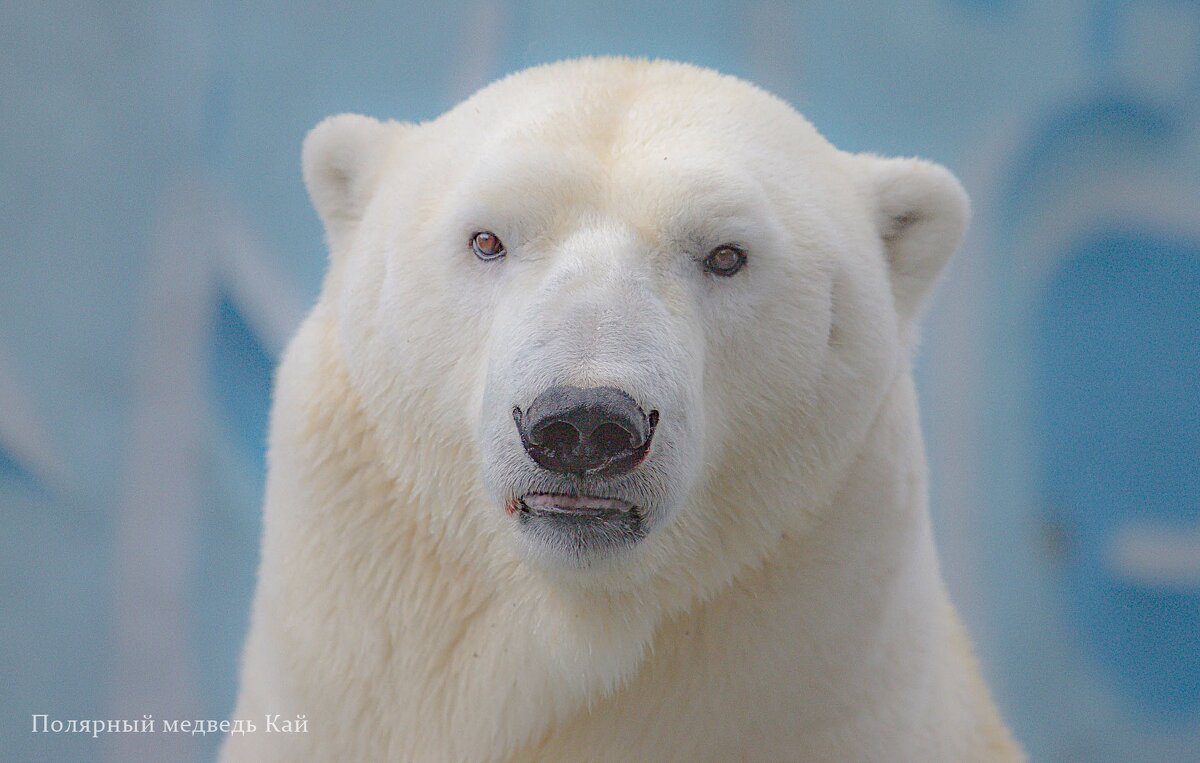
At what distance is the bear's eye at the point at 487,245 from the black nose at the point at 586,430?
36cm

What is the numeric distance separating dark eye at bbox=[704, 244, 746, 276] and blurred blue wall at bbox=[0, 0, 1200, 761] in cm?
158

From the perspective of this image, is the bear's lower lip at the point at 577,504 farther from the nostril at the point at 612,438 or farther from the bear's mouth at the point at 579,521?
the nostril at the point at 612,438

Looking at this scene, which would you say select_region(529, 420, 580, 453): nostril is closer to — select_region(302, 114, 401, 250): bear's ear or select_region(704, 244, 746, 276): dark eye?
select_region(704, 244, 746, 276): dark eye

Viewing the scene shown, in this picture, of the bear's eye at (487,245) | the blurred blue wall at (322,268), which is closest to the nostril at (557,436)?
the bear's eye at (487,245)

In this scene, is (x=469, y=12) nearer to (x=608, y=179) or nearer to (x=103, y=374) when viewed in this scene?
(x=103, y=374)

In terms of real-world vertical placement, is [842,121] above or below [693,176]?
→ above

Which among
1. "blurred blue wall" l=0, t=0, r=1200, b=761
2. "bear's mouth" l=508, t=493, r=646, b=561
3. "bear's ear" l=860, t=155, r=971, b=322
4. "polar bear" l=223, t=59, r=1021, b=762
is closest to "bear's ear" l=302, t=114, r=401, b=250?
"polar bear" l=223, t=59, r=1021, b=762

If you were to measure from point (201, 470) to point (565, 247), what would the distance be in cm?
184

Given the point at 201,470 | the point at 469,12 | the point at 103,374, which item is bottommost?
the point at 201,470

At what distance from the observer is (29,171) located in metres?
2.87

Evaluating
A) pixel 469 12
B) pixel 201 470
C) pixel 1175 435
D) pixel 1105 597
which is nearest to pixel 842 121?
pixel 469 12

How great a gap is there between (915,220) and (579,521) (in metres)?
0.87

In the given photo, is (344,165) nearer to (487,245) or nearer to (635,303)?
(487,245)

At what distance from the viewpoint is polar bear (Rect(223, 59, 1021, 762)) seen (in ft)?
5.06
